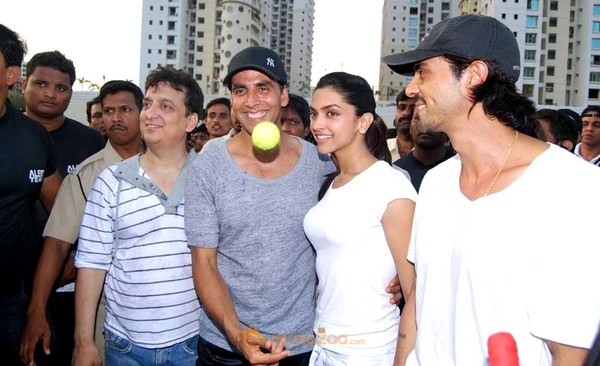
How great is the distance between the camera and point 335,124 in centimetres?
321

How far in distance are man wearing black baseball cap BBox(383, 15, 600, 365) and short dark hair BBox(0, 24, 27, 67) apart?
2.95 m

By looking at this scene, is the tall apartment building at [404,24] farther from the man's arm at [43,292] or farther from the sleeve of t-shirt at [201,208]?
the sleeve of t-shirt at [201,208]

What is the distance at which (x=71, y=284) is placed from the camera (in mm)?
4355

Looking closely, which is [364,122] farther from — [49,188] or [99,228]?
[49,188]

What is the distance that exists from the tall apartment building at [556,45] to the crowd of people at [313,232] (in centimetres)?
7732

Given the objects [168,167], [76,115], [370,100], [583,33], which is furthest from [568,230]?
[583,33]

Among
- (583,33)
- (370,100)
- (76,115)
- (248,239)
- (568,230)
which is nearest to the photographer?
(568,230)

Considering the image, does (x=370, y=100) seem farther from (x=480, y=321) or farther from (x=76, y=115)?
(x=76, y=115)

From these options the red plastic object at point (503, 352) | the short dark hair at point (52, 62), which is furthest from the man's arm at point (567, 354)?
the short dark hair at point (52, 62)

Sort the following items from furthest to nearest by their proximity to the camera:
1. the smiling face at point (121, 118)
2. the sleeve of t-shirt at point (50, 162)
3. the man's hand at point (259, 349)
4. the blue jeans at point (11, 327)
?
the smiling face at point (121, 118)
the sleeve of t-shirt at point (50, 162)
the blue jeans at point (11, 327)
the man's hand at point (259, 349)

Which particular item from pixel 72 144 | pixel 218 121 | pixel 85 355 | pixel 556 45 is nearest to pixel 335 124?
pixel 85 355

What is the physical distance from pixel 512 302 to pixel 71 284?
12.4ft

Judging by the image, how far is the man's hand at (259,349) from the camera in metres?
2.69

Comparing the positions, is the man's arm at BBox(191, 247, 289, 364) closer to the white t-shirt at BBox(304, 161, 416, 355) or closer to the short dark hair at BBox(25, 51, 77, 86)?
the white t-shirt at BBox(304, 161, 416, 355)
